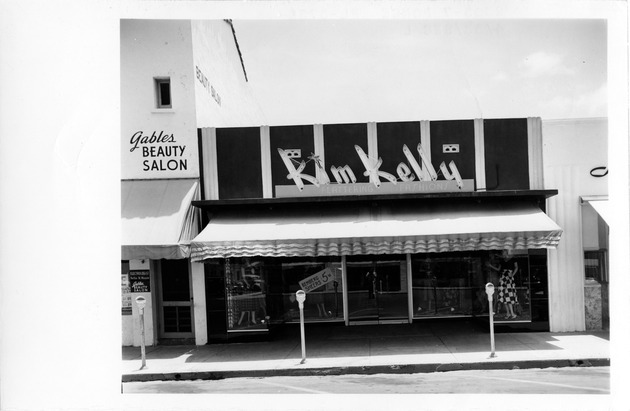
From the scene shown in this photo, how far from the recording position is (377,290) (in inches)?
492

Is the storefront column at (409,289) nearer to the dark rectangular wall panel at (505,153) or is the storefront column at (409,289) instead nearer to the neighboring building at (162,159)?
the dark rectangular wall panel at (505,153)

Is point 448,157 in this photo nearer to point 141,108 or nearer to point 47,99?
point 141,108

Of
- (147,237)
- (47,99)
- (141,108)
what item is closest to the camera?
(47,99)

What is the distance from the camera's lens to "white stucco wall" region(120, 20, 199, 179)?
36.1 feet

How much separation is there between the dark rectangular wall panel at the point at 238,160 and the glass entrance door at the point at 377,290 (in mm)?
3402

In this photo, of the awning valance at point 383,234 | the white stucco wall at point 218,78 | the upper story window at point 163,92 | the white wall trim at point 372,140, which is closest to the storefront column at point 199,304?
the awning valance at point 383,234

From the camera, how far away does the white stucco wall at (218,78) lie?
11719mm

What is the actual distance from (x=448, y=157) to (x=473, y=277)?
328 cm

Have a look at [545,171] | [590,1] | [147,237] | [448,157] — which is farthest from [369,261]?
[590,1]

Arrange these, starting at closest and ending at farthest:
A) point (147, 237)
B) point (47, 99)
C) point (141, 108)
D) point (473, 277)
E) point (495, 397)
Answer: point (47, 99)
point (495, 397)
point (147, 237)
point (141, 108)
point (473, 277)

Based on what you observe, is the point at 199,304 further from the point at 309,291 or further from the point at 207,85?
the point at 207,85

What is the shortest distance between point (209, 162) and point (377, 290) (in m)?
5.39

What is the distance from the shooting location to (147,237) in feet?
33.4

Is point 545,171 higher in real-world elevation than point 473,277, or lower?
higher
